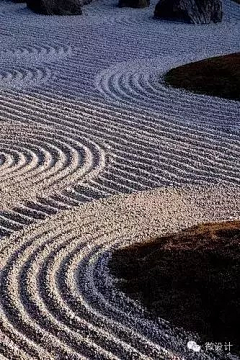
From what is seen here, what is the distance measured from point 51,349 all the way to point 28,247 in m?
1.65

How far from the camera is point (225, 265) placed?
5.43 m

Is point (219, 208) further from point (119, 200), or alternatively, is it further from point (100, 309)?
point (100, 309)

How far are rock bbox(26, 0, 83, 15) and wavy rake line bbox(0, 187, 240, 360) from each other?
13588 millimetres

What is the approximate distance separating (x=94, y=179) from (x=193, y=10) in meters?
12.7

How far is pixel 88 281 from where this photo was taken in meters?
5.79

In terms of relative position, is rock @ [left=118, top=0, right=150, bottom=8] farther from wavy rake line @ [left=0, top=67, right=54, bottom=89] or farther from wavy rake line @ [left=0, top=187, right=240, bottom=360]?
wavy rake line @ [left=0, top=187, right=240, bottom=360]

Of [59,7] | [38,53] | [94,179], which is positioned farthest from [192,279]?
[59,7]

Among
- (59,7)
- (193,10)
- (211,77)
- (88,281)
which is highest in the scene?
(193,10)

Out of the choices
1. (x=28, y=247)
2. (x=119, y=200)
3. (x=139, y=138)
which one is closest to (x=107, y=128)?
(x=139, y=138)

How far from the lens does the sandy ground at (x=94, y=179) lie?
5172 mm

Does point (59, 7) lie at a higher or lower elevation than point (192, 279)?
lower

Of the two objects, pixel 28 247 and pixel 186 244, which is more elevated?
pixel 186 244

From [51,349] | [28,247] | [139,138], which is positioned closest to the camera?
[51,349]

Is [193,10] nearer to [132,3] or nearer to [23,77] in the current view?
[132,3]
